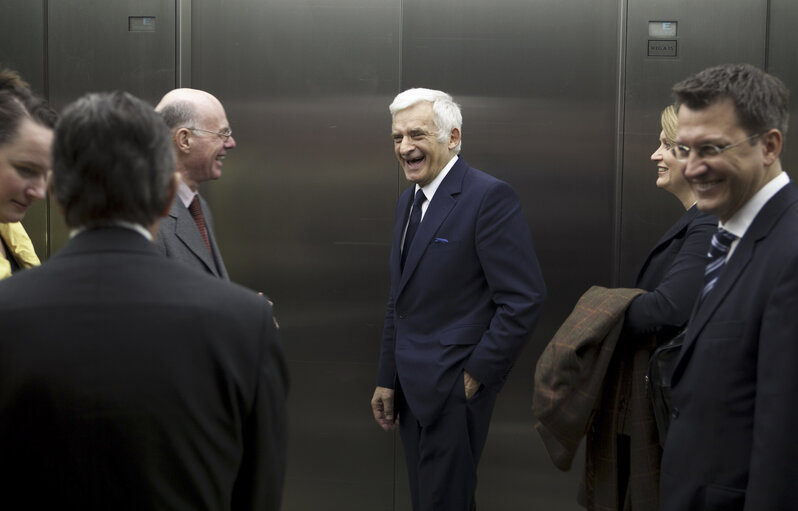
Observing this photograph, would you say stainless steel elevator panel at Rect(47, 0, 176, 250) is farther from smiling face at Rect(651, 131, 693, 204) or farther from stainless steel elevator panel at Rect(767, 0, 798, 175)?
stainless steel elevator panel at Rect(767, 0, 798, 175)

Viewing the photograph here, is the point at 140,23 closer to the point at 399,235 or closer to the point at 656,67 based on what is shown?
the point at 399,235

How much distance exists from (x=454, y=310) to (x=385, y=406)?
0.52 m

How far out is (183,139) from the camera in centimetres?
280

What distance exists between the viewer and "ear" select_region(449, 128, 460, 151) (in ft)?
10.7

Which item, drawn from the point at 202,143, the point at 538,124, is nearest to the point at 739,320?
the point at 202,143

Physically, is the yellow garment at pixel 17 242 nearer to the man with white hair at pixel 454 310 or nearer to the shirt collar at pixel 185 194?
the shirt collar at pixel 185 194

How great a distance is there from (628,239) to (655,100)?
26.2 inches

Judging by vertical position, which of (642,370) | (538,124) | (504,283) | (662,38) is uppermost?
(662,38)

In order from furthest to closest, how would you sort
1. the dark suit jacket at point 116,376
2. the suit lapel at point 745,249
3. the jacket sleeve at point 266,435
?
the suit lapel at point 745,249, the jacket sleeve at point 266,435, the dark suit jacket at point 116,376

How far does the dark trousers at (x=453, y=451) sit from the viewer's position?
3.02m

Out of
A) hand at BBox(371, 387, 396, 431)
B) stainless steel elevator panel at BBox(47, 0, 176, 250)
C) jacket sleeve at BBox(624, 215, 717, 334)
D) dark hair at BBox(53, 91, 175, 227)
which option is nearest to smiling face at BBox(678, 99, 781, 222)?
jacket sleeve at BBox(624, 215, 717, 334)

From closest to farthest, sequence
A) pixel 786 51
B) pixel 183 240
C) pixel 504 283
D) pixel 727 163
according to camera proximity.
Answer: pixel 727 163
pixel 183 240
pixel 504 283
pixel 786 51

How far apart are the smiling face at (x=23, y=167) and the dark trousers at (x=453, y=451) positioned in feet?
5.20

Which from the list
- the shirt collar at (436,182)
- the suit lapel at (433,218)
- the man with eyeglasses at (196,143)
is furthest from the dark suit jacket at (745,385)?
the man with eyeglasses at (196,143)
